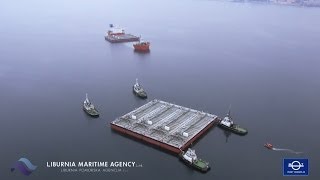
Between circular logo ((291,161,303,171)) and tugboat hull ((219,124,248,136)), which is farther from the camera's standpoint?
tugboat hull ((219,124,248,136))

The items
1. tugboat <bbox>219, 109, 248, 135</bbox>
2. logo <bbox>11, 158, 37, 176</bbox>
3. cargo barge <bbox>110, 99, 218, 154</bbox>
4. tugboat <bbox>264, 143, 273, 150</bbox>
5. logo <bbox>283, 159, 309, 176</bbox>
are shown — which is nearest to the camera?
logo <bbox>283, 159, 309, 176</bbox>

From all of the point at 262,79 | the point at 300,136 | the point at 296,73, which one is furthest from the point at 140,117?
the point at 296,73

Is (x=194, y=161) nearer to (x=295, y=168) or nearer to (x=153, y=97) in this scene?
(x=295, y=168)

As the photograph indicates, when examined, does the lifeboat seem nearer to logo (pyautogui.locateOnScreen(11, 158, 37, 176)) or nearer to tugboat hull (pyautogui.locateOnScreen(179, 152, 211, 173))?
tugboat hull (pyautogui.locateOnScreen(179, 152, 211, 173))

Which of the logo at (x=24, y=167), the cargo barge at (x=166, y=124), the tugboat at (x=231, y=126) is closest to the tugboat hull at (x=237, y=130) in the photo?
the tugboat at (x=231, y=126)

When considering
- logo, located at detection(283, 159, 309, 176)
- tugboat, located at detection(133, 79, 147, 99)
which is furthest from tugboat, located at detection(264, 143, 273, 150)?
tugboat, located at detection(133, 79, 147, 99)

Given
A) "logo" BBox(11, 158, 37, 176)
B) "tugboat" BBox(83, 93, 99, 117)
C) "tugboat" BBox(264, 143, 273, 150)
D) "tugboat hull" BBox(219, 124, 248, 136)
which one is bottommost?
"tugboat" BBox(264, 143, 273, 150)

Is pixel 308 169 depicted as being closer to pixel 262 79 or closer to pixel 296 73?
pixel 262 79
